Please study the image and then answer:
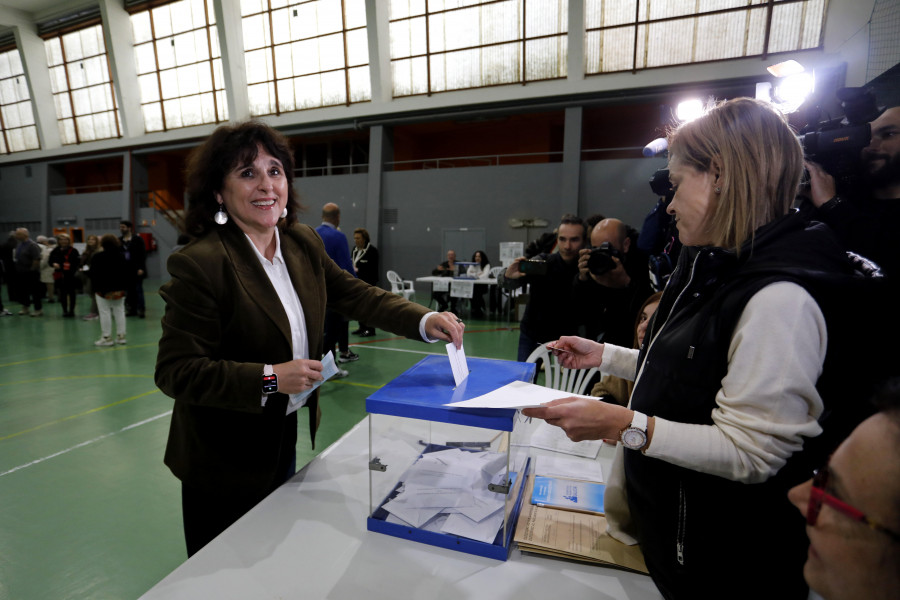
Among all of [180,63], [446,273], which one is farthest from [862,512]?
[180,63]

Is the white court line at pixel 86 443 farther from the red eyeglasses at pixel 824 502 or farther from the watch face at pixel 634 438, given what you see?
the red eyeglasses at pixel 824 502

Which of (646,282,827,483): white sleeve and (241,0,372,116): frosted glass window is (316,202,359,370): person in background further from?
(241,0,372,116): frosted glass window

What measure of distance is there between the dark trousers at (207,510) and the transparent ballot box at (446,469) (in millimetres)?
455

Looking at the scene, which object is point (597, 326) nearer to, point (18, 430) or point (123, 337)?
point (18, 430)

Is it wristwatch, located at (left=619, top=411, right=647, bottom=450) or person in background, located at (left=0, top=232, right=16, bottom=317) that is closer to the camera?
wristwatch, located at (left=619, top=411, right=647, bottom=450)

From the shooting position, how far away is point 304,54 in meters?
12.1

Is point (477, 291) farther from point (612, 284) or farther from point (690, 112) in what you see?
point (690, 112)

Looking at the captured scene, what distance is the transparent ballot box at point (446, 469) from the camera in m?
1.04

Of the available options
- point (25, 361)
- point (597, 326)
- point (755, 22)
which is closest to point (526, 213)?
point (755, 22)

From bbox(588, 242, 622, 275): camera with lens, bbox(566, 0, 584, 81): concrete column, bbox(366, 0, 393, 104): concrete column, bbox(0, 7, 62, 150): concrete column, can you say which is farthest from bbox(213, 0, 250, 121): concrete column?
bbox(588, 242, 622, 275): camera with lens

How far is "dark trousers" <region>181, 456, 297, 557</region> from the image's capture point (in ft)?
4.40

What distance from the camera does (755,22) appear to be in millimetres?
8594

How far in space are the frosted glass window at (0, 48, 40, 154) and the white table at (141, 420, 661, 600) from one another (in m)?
21.8

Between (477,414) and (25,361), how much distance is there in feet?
22.6
